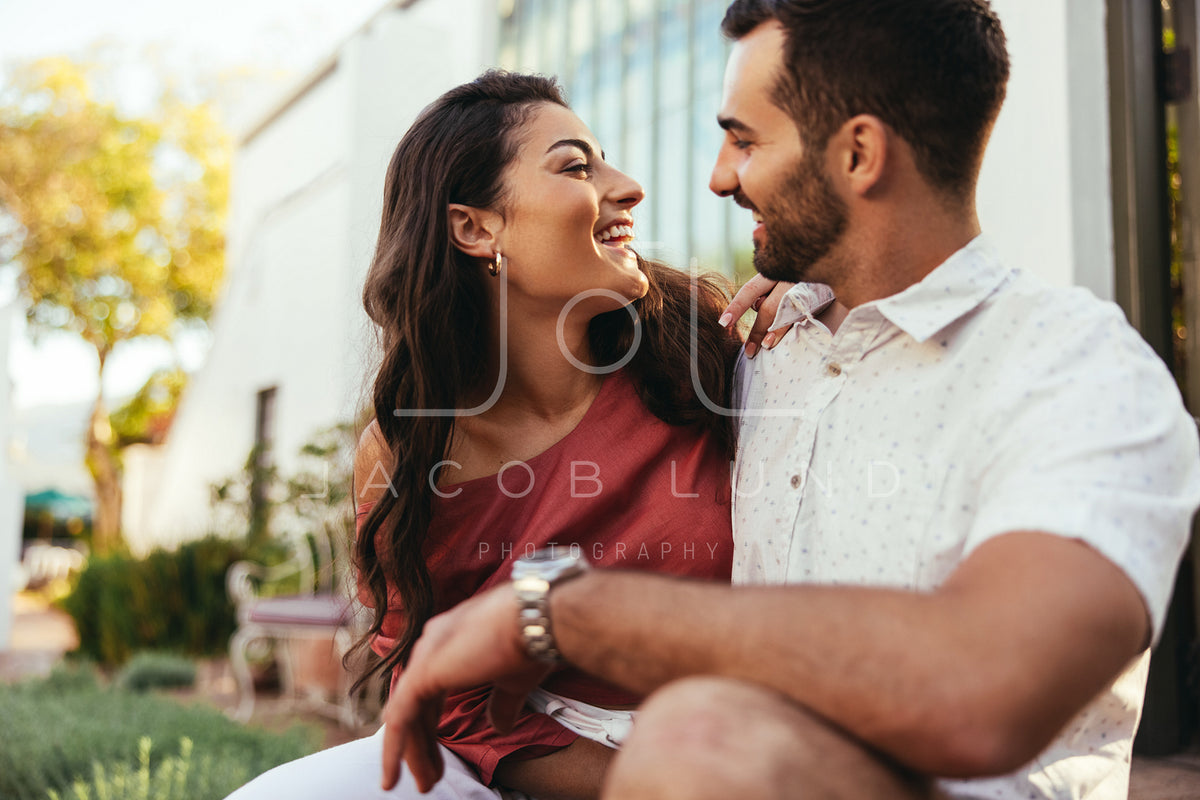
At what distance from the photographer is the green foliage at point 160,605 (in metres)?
9.47

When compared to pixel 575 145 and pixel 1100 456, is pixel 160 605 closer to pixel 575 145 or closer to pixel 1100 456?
pixel 575 145

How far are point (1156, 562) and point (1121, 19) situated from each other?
2917mm

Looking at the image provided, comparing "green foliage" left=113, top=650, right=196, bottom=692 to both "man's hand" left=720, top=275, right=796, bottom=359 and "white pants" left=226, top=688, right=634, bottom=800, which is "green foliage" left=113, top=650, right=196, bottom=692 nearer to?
"white pants" left=226, top=688, right=634, bottom=800

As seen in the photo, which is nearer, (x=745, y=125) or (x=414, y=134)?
(x=745, y=125)

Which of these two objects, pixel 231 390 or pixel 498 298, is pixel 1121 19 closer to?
pixel 498 298

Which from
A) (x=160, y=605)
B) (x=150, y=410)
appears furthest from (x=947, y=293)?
(x=150, y=410)

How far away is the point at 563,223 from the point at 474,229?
0.22 m

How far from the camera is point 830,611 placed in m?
1.04

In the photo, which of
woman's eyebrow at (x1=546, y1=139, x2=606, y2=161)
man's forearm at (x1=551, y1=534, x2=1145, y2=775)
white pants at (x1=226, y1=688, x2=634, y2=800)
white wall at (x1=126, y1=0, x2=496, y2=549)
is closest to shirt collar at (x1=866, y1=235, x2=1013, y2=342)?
man's forearm at (x1=551, y1=534, x2=1145, y2=775)

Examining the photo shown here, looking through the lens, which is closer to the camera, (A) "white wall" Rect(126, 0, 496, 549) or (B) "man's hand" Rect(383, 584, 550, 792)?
(B) "man's hand" Rect(383, 584, 550, 792)

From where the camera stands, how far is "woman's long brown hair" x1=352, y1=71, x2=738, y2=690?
202 centimetres

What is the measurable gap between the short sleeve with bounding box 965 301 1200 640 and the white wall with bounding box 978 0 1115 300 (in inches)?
88.6

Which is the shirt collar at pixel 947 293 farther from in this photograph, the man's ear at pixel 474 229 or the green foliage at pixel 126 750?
the green foliage at pixel 126 750

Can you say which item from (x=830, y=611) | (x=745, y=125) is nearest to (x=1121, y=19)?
(x=745, y=125)
